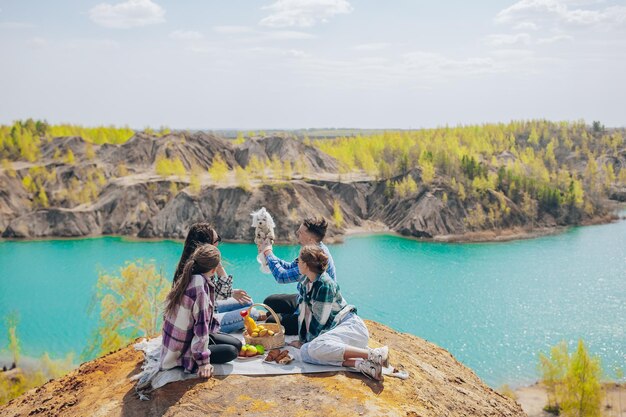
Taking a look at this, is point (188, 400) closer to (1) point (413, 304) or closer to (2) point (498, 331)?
(2) point (498, 331)

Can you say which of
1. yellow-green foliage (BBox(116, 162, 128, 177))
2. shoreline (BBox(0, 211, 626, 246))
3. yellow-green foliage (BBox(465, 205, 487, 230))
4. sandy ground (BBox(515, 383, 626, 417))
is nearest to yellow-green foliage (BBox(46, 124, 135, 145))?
yellow-green foliage (BBox(116, 162, 128, 177))

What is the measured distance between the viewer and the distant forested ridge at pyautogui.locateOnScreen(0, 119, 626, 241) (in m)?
53.3

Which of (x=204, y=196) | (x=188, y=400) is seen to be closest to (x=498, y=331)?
(x=188, y=400)

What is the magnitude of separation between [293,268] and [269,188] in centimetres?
4598

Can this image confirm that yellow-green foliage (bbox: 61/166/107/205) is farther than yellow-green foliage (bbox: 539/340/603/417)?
Yes

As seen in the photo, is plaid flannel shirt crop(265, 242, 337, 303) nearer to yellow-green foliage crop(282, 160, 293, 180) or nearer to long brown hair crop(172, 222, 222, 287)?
long brown hair crop(172, 222, 222, 287)

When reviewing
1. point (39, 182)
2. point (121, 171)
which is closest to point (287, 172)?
point (121, 171)

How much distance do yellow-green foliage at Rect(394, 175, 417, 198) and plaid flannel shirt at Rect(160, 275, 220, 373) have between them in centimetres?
5214

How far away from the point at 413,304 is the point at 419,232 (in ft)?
71.4

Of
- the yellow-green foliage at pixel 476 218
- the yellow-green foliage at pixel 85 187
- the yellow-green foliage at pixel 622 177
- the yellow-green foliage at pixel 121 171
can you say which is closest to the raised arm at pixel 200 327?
the yellow-green foliage at pixel 476 218

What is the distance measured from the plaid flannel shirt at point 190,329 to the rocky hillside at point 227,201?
4282 centimetres

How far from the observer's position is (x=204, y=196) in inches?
2133

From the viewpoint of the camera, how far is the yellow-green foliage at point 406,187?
192 ft

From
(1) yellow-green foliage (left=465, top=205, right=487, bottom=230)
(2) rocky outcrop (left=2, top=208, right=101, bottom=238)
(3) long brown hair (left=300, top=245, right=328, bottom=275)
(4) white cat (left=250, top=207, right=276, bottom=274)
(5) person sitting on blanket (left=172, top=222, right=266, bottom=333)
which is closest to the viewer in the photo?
(3) long brown hair (left=300, top=245, right=328, bottom=275)
